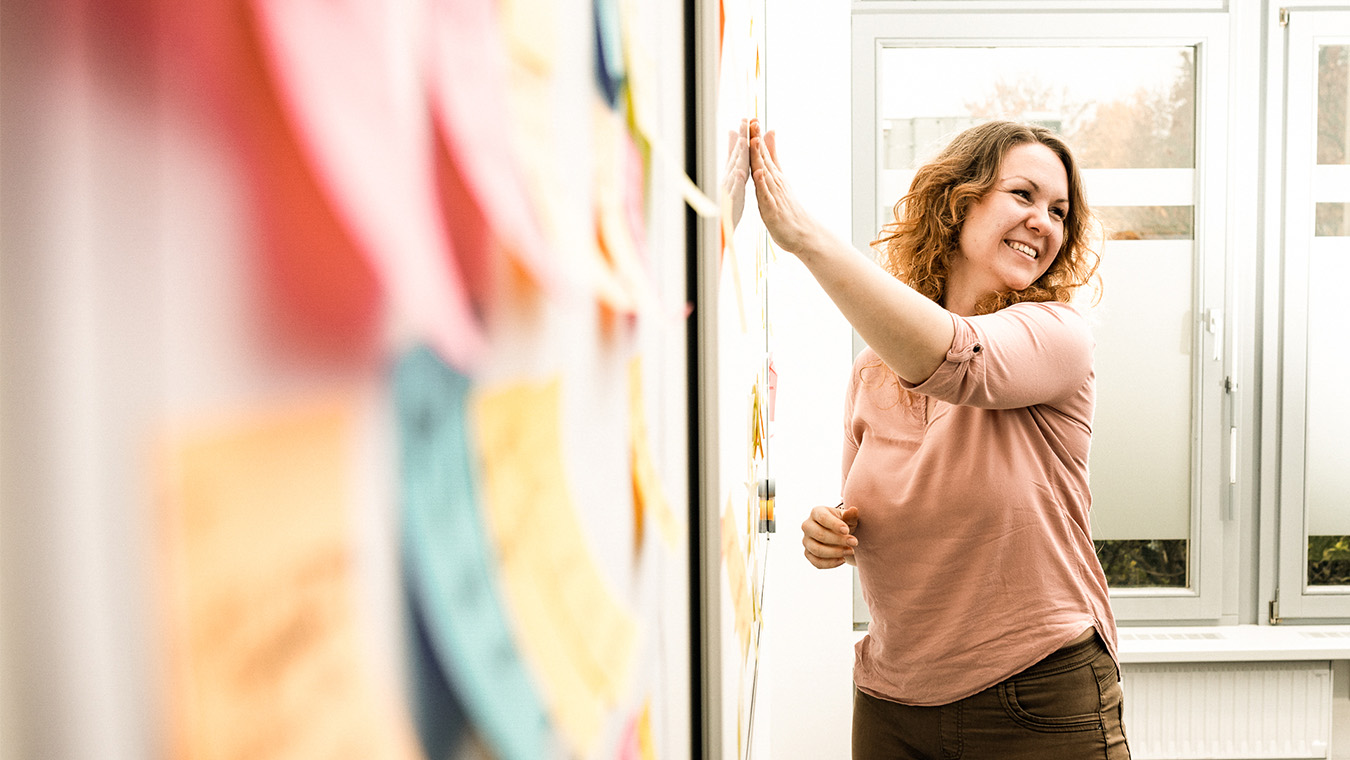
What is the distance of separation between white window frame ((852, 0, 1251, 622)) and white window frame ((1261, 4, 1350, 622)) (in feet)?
0.34

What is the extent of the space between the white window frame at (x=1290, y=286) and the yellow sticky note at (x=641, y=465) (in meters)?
2.61

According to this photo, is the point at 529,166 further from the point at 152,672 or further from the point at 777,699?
the point at 777,699

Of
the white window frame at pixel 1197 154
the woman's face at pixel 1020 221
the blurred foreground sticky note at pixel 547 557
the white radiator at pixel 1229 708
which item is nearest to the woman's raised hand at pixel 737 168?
the blurred foreground sticky note at pixel 547 557

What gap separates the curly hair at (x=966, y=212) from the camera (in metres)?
1.06

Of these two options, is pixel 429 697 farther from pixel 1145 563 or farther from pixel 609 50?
pixel 1145 563

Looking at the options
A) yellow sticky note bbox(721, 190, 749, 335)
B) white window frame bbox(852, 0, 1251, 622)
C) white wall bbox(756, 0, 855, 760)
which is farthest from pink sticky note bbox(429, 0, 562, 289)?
white window frame bbox(852, 0, 1251, 622)

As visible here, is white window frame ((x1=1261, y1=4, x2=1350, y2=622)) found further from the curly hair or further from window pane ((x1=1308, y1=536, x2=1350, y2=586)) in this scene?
the curly hair

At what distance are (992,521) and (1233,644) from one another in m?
1.78

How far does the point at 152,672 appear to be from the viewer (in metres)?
0.09

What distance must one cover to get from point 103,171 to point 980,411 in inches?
38.2

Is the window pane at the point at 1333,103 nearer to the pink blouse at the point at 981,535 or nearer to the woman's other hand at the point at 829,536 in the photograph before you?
the pink blouse at the point at 981,535

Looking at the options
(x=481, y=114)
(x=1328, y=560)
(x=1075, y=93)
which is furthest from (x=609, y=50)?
(x=1328, y=560)

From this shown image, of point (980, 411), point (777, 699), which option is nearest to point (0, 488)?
point (980, 411)

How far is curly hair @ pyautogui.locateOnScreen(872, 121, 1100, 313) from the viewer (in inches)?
41.7
